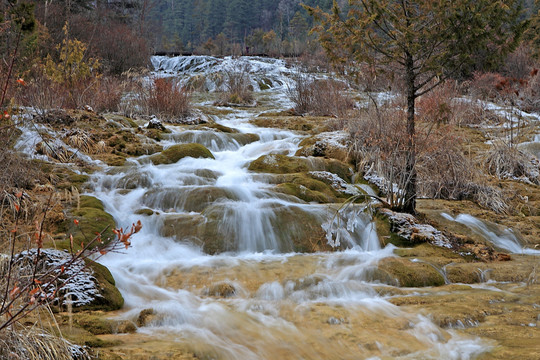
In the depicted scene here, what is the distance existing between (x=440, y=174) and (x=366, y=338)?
5.04m

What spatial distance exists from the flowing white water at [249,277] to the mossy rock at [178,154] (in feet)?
1.54

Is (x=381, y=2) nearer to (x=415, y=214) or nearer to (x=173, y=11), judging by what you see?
(x=415, y=214)

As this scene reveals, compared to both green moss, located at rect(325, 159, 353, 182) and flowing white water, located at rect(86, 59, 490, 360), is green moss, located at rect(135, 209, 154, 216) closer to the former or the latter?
flowing white water, located at rect(86, 59, 490, 360)

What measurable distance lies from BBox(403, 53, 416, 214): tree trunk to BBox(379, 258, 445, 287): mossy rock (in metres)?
1.33

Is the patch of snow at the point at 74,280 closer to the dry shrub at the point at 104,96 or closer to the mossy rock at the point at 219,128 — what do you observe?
the mossy rock at the point at 219,128

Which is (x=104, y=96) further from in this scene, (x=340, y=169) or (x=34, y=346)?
(x=34, y=346)

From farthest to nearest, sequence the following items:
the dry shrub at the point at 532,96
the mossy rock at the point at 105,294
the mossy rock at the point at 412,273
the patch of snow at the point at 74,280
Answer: the dry shrub at the point at 532,96
the mossy rock at the point at 412,273
the mossy rock at the point at 105,294
the patch of snow at the point at 74,280

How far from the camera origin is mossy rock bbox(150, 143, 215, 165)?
→ 7.91 m

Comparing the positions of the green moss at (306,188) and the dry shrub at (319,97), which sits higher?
the dry shrub at (319,97)

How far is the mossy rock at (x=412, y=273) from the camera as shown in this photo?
4.23 meters

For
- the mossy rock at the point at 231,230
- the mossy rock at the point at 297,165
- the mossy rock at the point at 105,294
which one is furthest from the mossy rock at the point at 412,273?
the mossy rock at the point at 297,165

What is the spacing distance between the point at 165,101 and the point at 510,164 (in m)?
8.53

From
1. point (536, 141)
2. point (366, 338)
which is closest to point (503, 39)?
point (366, 338)

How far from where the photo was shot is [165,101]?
11.6 metres
